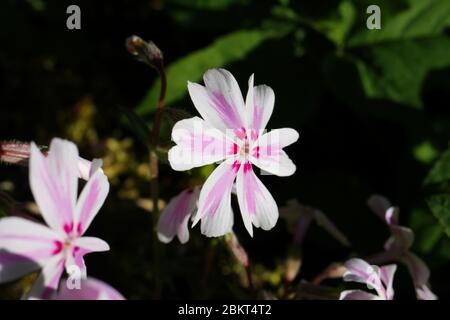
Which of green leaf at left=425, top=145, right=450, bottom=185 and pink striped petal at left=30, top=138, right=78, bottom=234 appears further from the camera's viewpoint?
green leaf at left=425, top=145, right=450, bottom=185

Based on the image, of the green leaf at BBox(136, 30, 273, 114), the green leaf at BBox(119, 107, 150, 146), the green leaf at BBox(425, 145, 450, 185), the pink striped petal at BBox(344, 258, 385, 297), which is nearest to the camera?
the pink striped petal at BBox(344, 258, 385, 297)

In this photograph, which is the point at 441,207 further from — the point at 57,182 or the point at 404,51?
the point at 57,182

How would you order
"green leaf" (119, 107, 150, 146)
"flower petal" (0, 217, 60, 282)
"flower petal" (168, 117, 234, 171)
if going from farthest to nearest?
"green leaf" (119, 107, 150, 146)
"flower petal" (168, 117, 234, 171)
"flower petal" (0, 217, 60, 282)

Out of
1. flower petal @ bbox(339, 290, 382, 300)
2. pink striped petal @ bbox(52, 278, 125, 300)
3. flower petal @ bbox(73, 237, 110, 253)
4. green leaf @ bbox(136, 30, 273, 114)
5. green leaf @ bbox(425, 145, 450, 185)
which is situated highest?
green leaf @ bbox(136, 30, 273, 114)

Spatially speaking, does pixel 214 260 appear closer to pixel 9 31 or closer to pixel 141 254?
pixel 141 254

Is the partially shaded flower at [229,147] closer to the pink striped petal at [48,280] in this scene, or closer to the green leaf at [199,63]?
the pink striped petal at [48,280]

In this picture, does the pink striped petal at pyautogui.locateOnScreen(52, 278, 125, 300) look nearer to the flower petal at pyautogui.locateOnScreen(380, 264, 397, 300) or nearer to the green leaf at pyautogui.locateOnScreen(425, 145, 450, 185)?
the flower petal at pyautogui.locateOnScreen(380, 264, 397, 300)

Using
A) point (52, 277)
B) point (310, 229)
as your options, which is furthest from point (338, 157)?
point (52, 277)

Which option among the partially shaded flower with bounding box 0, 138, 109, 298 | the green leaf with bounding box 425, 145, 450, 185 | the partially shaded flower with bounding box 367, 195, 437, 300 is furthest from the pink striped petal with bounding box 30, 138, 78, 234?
the green leaf with bounding box 425, 145, 450, 185
